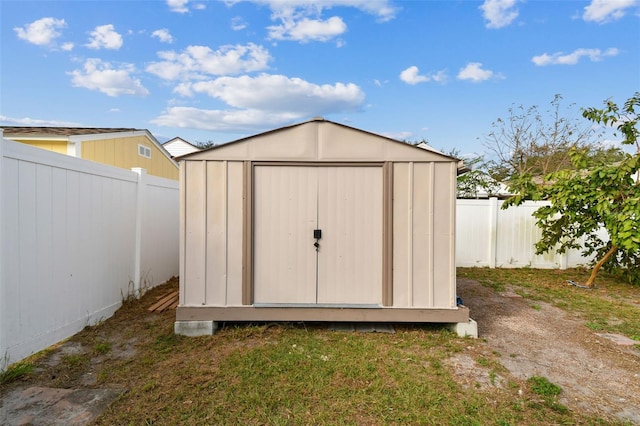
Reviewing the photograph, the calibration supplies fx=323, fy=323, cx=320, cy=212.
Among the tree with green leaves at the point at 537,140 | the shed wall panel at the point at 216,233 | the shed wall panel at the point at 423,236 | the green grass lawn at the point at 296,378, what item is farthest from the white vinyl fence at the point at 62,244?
the tree with green leaves at the point at 537,140

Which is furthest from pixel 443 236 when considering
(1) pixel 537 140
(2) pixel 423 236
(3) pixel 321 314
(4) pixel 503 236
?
(1) pixel 537 140

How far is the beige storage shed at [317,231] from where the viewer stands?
3.57 m

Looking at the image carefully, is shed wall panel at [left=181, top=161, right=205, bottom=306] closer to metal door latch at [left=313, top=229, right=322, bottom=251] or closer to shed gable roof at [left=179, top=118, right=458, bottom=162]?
shed gable roof at [left=179, top=118, right=458, bottom=162]

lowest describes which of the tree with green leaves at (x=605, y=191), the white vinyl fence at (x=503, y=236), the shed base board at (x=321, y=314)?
the shed base board at (x=321, y=314)

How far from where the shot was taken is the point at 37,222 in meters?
2.96

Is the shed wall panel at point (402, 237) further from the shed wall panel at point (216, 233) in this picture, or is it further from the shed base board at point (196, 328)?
the shed base board at point (196, 328)

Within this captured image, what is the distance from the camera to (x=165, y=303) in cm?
461

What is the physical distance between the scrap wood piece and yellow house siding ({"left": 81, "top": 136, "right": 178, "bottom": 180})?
396 cm

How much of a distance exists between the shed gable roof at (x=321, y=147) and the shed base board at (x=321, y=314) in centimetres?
168

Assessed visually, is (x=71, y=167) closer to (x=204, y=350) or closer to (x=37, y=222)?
(x=37, y=222)

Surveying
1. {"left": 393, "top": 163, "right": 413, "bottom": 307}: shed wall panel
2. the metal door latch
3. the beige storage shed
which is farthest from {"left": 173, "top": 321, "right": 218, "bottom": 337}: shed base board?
{"left": 393, "top": 163, "right": 413, "bottom": 307}: shed wall panel

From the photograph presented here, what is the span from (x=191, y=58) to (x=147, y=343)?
7341 millimetres

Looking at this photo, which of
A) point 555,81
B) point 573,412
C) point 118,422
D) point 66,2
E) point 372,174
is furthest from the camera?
point 555,81

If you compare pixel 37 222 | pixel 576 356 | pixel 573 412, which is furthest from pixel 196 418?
pixel 576 356
